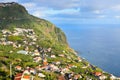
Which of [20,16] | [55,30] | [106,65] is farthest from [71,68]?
[55,30]

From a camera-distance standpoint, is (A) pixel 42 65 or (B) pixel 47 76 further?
(A) pixel 42 65

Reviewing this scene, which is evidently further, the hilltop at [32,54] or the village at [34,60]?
the hilltop at [32,54]

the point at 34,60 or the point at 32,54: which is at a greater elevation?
the point at 32,54

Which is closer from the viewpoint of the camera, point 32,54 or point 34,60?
point 34,60

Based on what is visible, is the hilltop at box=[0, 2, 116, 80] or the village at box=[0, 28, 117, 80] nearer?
the village at box=[0, 28, 117, 80]

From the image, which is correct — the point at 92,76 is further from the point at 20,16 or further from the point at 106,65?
the point at 20,16
